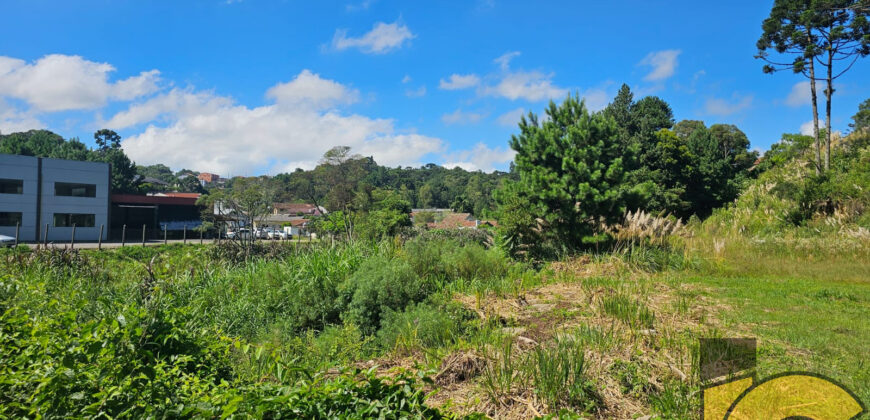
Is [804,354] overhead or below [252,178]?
below

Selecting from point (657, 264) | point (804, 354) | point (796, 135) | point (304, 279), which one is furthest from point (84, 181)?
point (796, 135)

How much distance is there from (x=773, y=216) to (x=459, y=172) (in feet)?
288

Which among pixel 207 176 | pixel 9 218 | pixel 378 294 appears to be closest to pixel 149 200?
pixel 9 218

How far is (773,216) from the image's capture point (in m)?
16.0

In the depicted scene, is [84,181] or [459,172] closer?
[84,181]

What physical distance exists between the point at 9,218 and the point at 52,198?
306 cm

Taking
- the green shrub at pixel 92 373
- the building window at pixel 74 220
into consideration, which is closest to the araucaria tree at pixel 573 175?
the green shrub at pixel 92 373

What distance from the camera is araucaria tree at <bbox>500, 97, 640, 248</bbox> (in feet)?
32.6

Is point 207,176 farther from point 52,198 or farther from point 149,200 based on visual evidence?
point 52,198

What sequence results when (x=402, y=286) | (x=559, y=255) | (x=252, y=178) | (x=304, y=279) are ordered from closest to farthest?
(x=402, y=286) → (x=304, y=279) → (x=559, y=255) → (x=252, y=178)

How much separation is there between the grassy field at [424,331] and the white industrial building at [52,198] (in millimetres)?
35523

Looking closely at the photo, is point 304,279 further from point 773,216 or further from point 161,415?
point 773,216

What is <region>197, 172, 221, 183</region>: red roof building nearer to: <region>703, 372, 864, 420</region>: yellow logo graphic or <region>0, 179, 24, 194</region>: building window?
<region>0, 179, 24, 194</region>: building window

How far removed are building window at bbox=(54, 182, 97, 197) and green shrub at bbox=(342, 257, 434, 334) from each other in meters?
43.7
